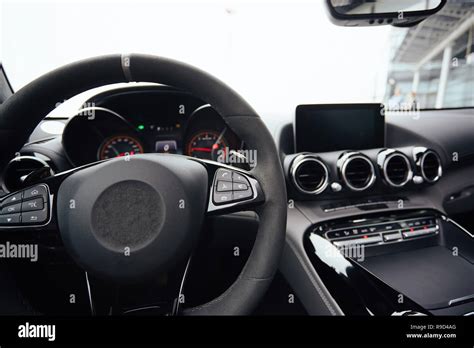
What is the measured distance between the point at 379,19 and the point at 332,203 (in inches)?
29.7

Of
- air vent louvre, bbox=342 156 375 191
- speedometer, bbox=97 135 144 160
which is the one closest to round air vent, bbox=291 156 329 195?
air vent louvre, bbox=342 156 375 191

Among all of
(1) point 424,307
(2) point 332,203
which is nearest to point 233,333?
(1) point 424,307

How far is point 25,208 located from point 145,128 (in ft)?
2.77

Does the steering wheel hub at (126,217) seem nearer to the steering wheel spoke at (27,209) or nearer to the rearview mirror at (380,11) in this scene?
the steering wheel spoke at (27,209)

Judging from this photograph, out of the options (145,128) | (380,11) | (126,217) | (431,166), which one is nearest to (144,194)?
(126,217)

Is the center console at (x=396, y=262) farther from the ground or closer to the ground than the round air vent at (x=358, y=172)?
closer to the ground

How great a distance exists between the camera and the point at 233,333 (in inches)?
32.8

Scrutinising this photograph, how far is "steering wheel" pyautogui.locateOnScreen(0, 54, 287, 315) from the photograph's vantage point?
2.33 feet

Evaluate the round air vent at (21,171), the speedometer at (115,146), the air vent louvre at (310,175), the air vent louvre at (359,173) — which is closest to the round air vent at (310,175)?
the air vent louvre at (310,175)

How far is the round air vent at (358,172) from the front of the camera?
4.60 feet

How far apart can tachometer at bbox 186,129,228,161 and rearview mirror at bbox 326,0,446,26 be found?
2.26 feet

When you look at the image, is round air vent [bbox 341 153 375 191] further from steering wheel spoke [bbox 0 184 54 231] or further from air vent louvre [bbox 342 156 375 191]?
steering wheel spoke [bbox 0 184 54 231]

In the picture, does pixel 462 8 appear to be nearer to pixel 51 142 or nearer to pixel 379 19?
pixel 379 19

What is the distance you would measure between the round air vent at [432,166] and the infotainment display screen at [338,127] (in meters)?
0.22
